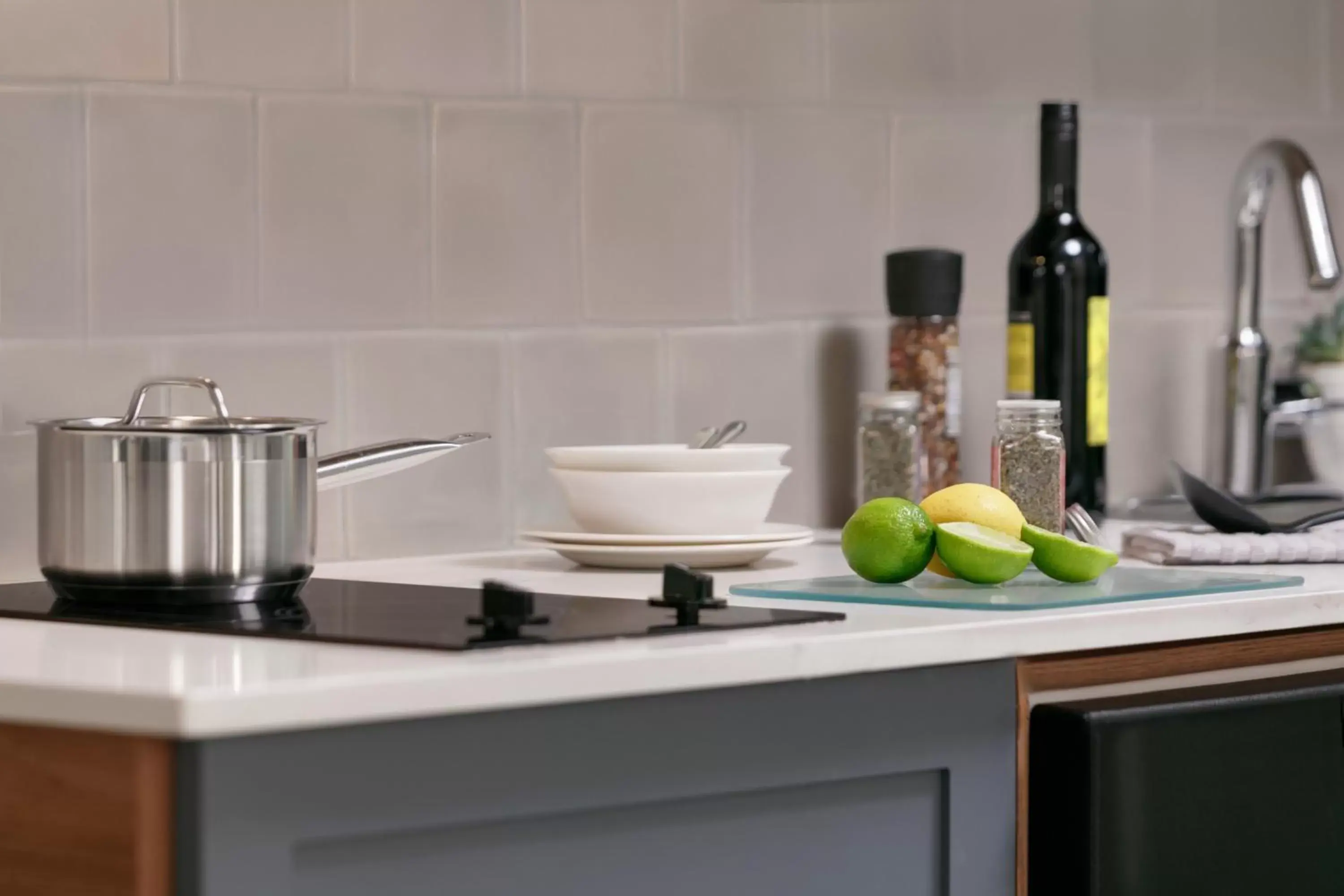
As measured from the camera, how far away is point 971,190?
7.02ft

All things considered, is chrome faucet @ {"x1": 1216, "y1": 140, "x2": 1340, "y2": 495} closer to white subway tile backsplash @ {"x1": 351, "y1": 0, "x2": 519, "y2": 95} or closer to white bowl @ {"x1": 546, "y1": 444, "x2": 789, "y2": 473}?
white bowl @ {"x1": 546, "y1": 444, "x2": 789, "y2": 473}

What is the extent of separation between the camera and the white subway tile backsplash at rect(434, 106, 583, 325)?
1799 mm

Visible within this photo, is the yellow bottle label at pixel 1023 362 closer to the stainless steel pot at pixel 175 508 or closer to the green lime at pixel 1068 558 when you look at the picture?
the green lime at pixel 1068 558

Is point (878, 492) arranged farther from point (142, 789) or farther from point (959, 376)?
point (142, 789)

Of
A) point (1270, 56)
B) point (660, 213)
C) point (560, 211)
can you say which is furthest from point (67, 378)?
point (1270, 56)

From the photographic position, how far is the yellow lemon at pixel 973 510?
1471 millimetres

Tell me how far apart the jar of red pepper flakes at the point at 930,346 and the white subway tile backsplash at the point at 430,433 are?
0.42m

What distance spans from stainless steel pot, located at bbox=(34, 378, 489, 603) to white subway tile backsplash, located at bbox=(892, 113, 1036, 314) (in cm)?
98

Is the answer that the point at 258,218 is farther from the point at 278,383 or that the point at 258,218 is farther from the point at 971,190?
the point at 971,190

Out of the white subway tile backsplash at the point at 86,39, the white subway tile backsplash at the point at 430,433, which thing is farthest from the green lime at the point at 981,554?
the white subway tile backsplash at the point at 86,39

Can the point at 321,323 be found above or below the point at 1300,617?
above

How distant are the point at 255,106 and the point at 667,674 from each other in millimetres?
818

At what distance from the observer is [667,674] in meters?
1.10

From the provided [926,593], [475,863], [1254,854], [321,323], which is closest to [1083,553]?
[926,593]
